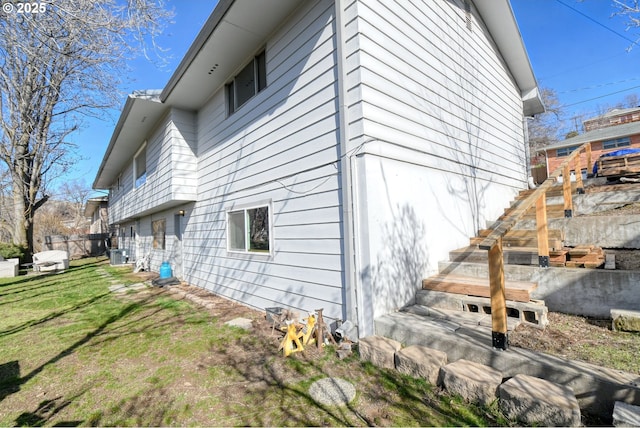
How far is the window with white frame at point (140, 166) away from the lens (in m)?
10.8

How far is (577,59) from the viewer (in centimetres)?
1823

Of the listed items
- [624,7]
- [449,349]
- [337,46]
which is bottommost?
[449,349]

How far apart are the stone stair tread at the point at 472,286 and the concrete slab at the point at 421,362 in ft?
3.38

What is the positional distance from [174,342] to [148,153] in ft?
25.5

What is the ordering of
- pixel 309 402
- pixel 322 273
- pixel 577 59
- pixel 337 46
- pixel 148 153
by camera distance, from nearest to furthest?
pixel 309 402 → pixel 337 46 → pixel 322 273 → pixel 148 153 → pixel 577 59

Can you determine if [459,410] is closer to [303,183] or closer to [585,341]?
[585,341]

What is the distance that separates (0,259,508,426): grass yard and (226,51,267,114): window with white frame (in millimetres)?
4250

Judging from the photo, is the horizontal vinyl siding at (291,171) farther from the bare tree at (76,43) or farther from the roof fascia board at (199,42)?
the bare tree at (76,43)

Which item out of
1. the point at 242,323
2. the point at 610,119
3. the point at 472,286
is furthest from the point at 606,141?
the point at 242,323

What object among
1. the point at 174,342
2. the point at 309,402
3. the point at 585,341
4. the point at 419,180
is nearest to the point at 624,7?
the point at 419,180

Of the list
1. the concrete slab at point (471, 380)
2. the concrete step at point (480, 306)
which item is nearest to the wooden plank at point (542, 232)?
the concrete step at point (480, 306)

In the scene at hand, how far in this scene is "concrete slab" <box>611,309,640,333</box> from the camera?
283cm

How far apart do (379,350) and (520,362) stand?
125 cm

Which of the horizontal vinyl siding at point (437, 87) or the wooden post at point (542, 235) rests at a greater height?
the horizontal vinyl siding at point (437, 87)
